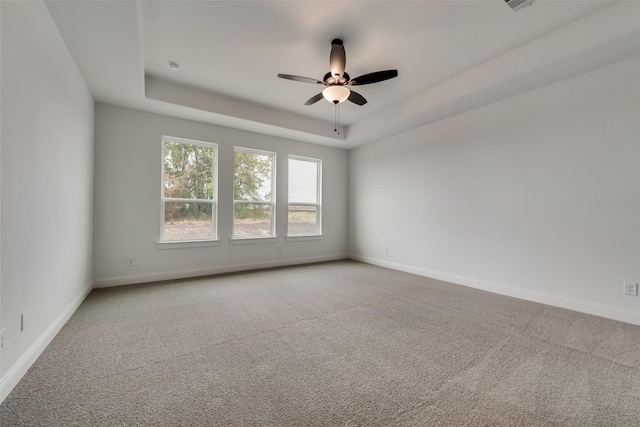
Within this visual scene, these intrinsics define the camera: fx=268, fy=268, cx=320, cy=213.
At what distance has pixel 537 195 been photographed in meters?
3.37

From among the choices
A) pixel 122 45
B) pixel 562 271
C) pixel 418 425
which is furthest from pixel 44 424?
pixel 562 271

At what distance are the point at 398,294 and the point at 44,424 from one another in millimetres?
3359

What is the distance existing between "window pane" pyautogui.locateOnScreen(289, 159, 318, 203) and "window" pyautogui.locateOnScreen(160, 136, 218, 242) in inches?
61.3

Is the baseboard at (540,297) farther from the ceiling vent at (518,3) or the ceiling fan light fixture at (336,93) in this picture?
the ceiling fan light fixture at (336,93)

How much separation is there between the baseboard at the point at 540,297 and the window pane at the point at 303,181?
96.6 inches

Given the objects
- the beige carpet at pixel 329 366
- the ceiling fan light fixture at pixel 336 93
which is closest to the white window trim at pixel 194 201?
the beige carpet at pixel 329 366

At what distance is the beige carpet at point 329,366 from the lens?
146 centimetres

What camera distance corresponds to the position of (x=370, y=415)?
1.45m

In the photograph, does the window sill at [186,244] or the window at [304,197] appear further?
the window at [304,197]

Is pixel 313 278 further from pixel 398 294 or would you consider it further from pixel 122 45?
pixel 122 45

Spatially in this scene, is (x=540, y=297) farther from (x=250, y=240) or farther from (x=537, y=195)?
(x=250, y=240)

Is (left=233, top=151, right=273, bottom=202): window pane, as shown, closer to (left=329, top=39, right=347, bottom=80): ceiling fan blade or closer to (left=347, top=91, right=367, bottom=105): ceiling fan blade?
(left=347, top=91, right=367, bottom=105): ceiling fan blade

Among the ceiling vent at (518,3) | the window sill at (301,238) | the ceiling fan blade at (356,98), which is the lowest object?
the window sill at (301,238)

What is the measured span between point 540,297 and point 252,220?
4504mm
